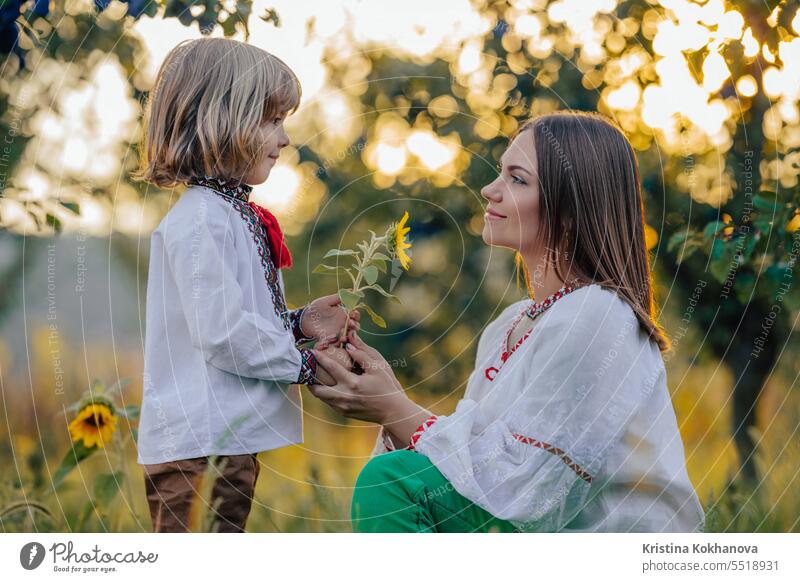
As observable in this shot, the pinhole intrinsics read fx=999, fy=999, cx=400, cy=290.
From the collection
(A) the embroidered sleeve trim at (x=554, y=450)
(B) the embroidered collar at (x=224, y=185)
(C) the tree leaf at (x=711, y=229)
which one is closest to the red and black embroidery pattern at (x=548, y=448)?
(A) the embroidered sleeve trim at (x=554, y=450)

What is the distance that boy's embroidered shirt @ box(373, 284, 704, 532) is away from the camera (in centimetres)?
237

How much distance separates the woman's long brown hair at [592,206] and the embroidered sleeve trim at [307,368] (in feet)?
2.21

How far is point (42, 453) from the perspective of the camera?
3689mm

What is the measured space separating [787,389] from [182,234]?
2634mm

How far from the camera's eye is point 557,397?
2365 millimetres

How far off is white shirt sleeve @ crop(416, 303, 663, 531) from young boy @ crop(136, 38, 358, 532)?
17.2 inches

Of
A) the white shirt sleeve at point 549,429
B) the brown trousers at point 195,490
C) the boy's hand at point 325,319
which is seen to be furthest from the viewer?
the boy's hand at point 325,319

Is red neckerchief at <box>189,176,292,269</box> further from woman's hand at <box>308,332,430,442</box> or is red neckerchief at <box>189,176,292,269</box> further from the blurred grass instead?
the blurred grass

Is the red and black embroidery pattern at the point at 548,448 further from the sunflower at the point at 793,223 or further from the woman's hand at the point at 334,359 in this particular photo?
the sunflower at the point at 793,223

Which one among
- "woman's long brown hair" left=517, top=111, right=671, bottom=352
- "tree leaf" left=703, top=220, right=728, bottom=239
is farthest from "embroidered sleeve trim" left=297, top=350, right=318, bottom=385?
"tree leaf" left=703, top=220, right=728, bottom=239

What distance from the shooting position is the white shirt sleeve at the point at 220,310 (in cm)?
240

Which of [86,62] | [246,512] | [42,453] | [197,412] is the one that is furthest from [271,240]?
[42,453]

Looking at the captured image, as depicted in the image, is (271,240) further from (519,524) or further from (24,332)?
(24,332)

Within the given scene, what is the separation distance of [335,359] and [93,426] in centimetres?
69
